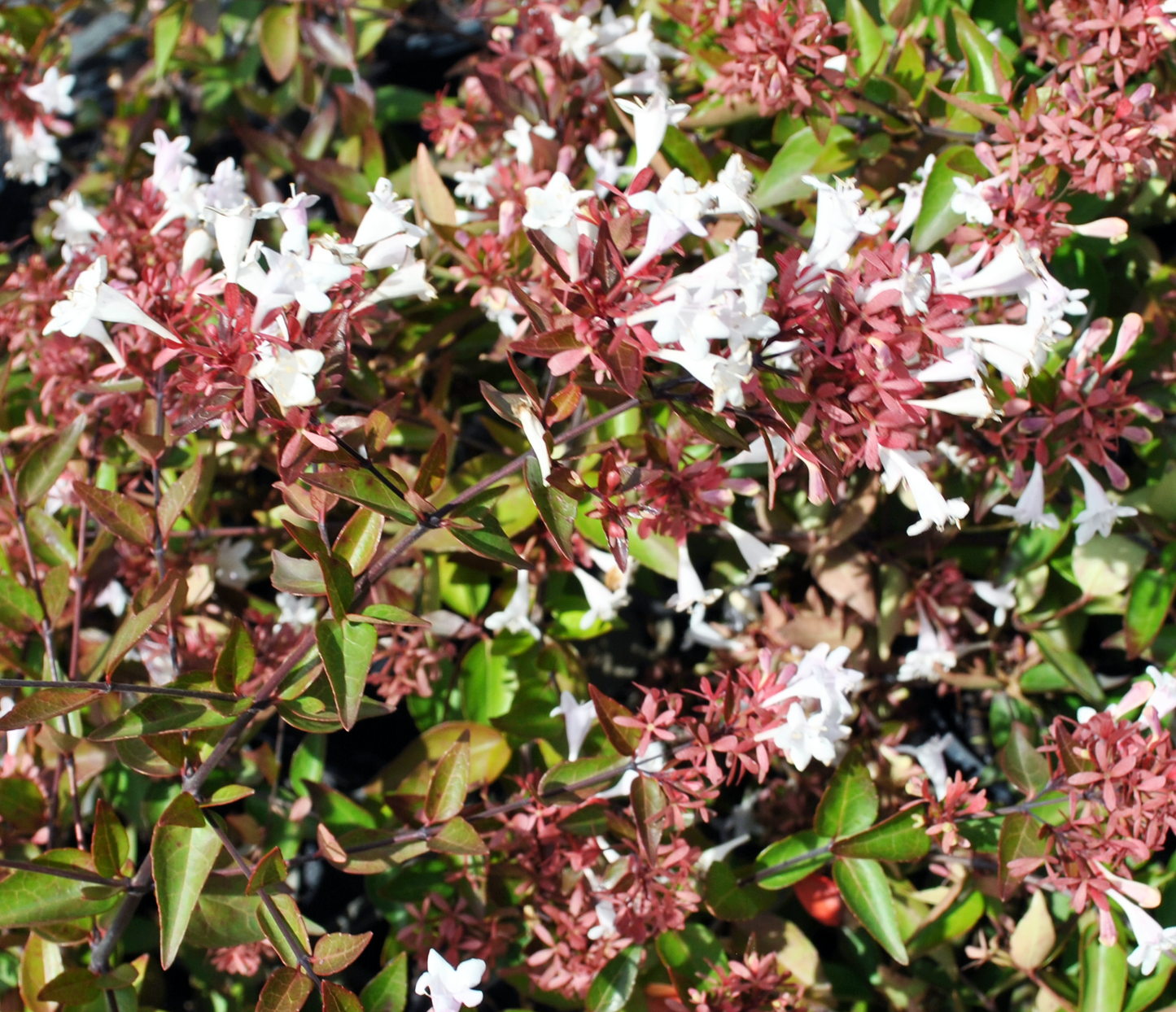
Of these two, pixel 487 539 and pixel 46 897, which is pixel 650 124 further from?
pixel 46 897

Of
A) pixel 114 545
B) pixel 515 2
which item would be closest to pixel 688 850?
pixel 114 545

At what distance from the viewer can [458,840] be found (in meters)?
1.42

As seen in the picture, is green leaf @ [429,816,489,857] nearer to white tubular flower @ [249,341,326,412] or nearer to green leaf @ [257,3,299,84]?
white tubular flower @ [249,341,326,412]

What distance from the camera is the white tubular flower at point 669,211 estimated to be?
3.38 ft

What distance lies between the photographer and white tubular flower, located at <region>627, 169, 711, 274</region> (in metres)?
1.03

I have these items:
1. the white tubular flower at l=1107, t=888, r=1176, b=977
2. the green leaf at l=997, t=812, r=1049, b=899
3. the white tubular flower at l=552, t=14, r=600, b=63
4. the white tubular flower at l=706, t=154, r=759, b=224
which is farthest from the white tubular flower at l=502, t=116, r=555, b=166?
the white tubular flower at l=1107, t=888, r=1176, b=977

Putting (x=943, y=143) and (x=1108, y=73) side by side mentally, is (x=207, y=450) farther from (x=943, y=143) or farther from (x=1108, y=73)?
(x=1108, y=73)

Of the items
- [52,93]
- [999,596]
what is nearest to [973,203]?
[999,596]

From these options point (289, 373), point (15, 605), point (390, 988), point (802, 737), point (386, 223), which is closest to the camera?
point (289, 373)

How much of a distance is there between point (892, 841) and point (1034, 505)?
601 millimetres

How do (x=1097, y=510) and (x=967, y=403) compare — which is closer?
(x=967, y=403)

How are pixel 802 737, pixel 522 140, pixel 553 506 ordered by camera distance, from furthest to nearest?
pixel 522 140 < pixel 802 737 < pixel 553 506

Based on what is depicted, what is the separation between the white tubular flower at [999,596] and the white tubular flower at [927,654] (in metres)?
0.11

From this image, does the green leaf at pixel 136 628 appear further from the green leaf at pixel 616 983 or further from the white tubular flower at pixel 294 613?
the green leaf at pixel 616 983
